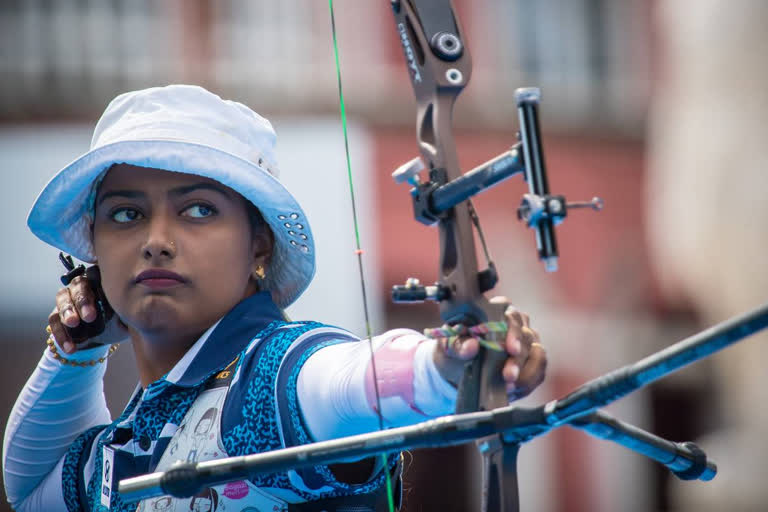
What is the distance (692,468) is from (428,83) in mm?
332

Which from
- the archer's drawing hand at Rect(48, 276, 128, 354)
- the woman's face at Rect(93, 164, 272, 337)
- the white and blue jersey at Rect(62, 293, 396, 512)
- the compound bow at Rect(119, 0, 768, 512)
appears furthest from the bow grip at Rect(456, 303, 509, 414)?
the archer's drawing hand at Rect(48, 276, 128, 354)

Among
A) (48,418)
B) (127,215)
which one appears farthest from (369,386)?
(48,418)

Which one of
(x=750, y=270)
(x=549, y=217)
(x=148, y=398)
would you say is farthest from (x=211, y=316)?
(x=750, y=270)

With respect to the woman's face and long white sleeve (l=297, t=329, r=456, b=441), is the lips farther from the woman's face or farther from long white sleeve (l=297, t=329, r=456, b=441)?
long white sleeve (l=297, t=329, r=456, b=441)

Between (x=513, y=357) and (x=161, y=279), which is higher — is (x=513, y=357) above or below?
below

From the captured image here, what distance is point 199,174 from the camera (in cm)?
109

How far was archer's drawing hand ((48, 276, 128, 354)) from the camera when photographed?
4.01 ft

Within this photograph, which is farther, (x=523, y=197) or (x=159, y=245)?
(x=159, y=245)

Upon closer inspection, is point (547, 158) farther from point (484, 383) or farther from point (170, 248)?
point (484, 383)

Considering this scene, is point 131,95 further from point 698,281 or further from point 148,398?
point 698,281

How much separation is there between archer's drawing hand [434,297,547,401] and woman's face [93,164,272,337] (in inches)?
13.2

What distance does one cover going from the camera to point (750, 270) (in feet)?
7.32

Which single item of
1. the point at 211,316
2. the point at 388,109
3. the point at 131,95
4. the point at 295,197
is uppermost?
the point at 388,109

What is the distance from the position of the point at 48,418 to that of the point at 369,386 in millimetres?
578
